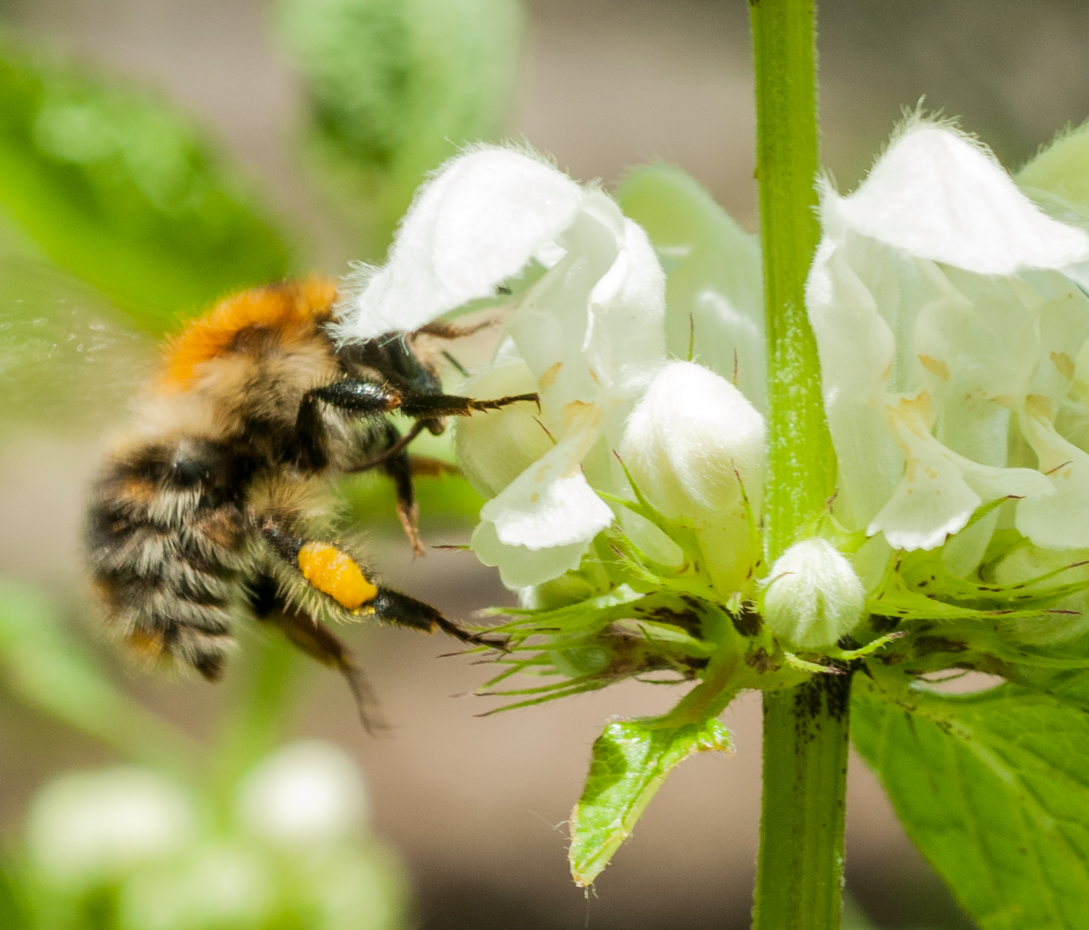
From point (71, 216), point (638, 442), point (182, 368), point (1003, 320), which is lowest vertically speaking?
point (638, 442)

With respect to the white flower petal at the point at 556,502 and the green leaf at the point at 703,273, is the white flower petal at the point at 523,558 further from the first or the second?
the green leaf at the point at 703,273

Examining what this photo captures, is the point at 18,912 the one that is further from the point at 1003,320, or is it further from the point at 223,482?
the point at 1003,320

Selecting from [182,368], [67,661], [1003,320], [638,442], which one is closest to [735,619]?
[638,442]

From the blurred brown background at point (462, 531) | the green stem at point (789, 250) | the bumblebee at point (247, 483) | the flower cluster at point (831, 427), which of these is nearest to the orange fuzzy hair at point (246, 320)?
the bumblebee at point (247, 483)

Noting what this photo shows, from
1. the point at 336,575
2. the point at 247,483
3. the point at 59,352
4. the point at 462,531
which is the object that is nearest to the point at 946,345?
the point at 336,575

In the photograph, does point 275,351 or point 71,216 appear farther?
point 71,216

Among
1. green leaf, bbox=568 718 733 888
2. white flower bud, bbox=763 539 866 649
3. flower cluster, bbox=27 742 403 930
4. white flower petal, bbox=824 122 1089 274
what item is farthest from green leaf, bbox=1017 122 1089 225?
flower cluster, bbox=27 742 403 930
